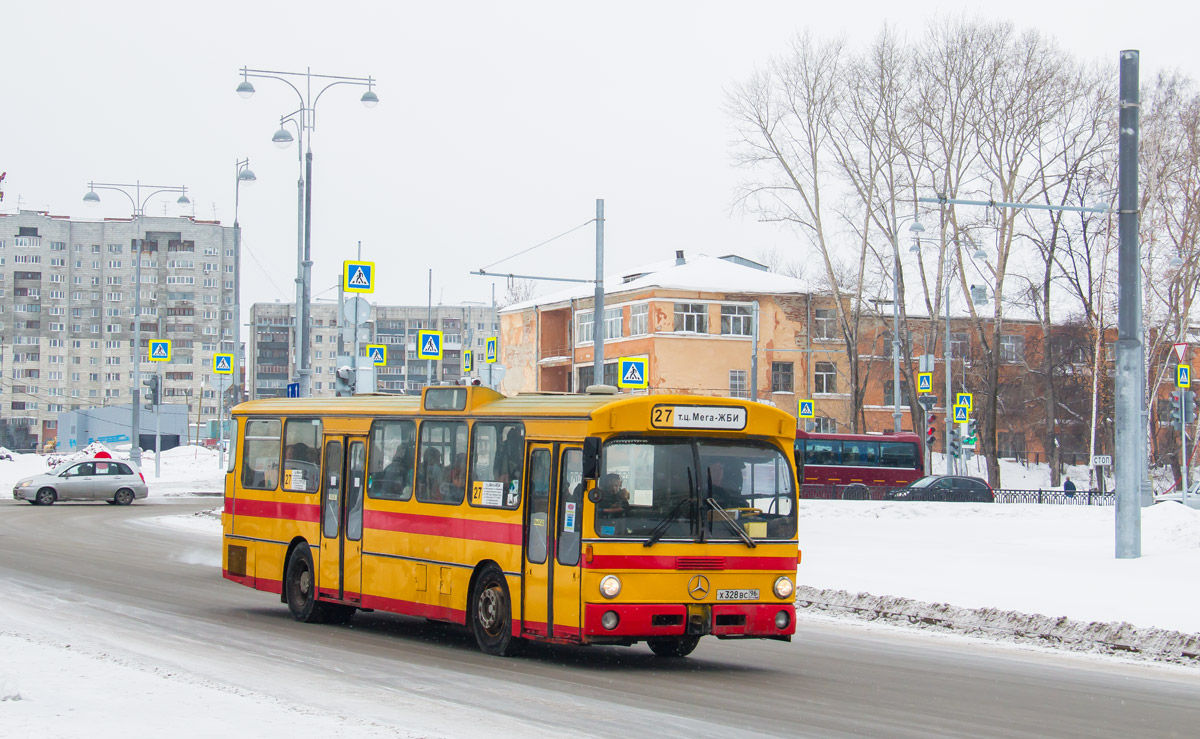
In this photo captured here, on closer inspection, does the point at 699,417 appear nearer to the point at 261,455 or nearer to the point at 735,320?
the point at 261,455

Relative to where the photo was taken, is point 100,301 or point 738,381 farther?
point 100,301

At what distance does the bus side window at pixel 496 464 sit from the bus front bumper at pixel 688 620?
1.45 m

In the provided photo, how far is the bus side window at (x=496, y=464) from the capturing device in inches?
493

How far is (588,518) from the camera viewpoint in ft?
38.0

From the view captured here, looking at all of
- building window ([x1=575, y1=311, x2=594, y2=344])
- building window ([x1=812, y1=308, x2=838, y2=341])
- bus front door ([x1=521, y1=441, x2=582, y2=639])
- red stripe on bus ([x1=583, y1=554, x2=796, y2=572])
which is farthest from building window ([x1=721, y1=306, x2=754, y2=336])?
red stripe on bus ([x1=583, y1=554, x2=796, y2=572])

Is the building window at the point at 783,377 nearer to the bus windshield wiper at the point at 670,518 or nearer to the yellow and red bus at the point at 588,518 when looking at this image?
the yellow and red bus at the point at 588,518

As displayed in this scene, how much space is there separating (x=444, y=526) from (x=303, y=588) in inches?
123

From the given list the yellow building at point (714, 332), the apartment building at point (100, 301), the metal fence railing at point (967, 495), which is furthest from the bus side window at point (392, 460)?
the apartment building at point (100, 301)

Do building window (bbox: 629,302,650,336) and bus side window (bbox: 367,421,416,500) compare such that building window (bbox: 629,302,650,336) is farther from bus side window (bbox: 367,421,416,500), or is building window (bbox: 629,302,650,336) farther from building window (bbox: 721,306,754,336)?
Result: bus side window (bbox: 367,421,416,500)

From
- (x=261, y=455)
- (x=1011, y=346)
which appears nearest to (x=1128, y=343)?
(x=261, y=455)

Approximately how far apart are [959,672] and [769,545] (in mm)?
1983

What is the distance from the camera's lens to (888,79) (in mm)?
54219

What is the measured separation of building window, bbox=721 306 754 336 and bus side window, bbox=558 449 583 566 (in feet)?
203

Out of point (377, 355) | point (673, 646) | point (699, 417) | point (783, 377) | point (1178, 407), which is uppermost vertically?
point (783, 377)
